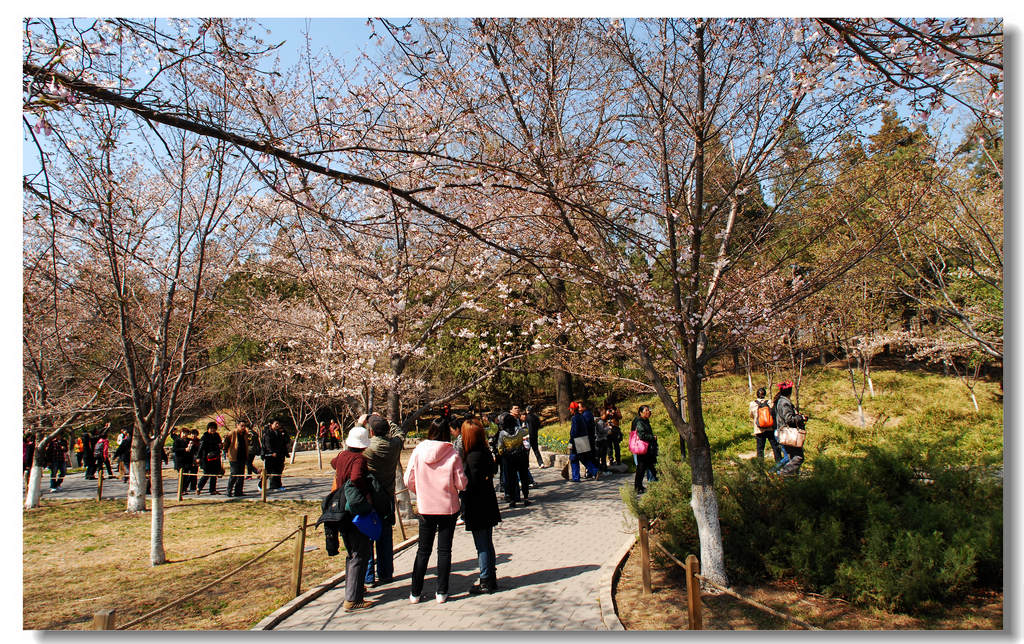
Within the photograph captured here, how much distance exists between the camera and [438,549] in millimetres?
4734

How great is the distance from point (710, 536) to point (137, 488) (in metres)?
10.0

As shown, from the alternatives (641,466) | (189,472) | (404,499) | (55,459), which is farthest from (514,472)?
(55,459)

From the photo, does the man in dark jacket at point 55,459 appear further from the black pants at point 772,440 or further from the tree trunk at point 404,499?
the black pants at point 772,440

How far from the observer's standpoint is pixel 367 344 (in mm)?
8727

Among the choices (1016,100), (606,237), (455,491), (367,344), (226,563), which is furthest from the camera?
(367,344)

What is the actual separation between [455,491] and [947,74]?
4270 mm

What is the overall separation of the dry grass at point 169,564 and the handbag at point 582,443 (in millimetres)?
3881

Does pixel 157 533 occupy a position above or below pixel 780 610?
above

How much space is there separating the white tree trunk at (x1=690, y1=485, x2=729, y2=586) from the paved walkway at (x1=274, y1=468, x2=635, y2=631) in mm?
909

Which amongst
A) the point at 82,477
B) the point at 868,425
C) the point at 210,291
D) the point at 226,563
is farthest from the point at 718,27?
the point at 82,477

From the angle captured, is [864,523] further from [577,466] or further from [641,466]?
[577,466]

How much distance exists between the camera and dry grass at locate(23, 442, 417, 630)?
5.11 m

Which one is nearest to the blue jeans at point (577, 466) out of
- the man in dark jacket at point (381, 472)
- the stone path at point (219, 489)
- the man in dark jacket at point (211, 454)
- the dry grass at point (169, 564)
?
the dry grass at point (169, 564)

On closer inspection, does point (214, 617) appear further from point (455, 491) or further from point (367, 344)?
point (367, 344)
